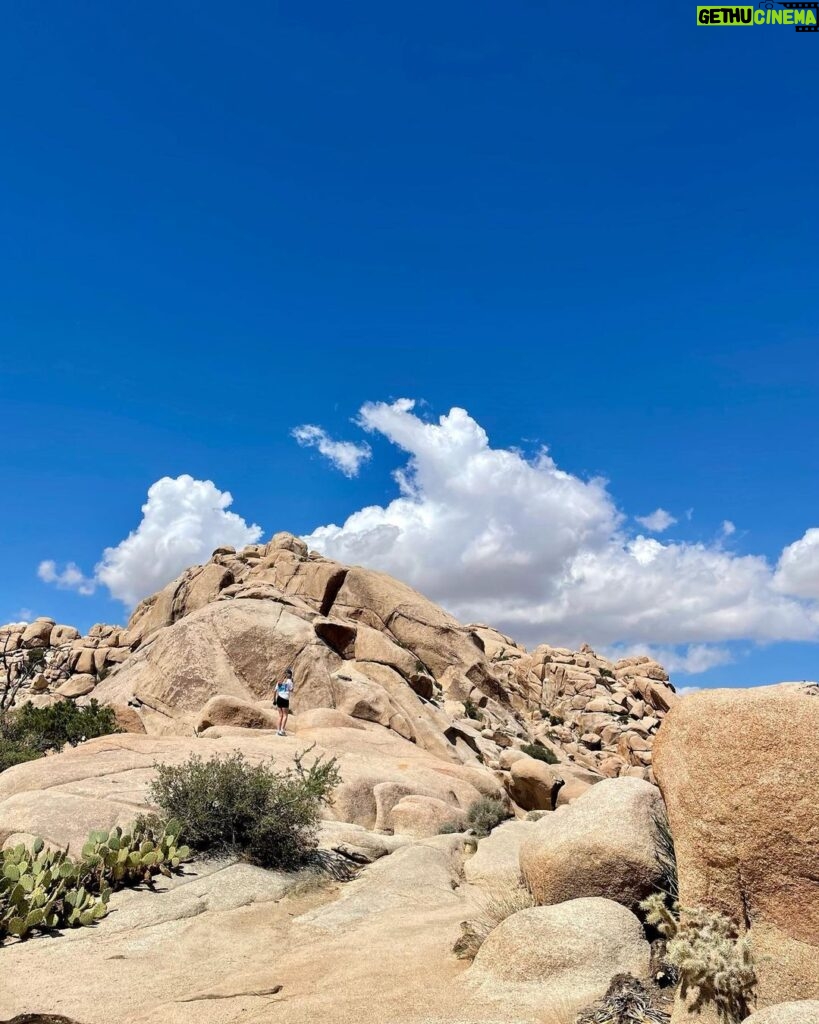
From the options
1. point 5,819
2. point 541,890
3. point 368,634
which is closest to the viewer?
point 541,890

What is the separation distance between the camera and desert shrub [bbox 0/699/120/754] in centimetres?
2792

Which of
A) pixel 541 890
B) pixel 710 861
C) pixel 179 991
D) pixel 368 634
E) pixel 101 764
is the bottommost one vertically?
→ pixel 179 991

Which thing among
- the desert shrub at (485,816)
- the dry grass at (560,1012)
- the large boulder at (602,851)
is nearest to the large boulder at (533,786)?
the desert shrub at (485,816)

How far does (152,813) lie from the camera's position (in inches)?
524

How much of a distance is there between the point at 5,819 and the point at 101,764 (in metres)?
4.30

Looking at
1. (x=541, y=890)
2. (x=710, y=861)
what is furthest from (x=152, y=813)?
(x=710, y=861)

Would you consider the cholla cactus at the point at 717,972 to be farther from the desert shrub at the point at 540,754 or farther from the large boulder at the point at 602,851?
the desert shrub at the point at 540,754

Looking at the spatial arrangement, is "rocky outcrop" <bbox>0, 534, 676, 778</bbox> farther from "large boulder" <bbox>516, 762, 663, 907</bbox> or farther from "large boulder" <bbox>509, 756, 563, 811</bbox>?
"large boulder" <bbox>516, 762, 663, 907</bbox>

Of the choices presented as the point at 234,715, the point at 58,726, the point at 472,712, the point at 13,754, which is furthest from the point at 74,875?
the point at 472,712

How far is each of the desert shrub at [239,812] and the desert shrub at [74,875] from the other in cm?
80

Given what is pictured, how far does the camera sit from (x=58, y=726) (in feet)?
95.8

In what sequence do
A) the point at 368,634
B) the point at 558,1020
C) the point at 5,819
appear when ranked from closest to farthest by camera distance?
the point at 558,1020 → the point at 5,819 → the point at 368,634

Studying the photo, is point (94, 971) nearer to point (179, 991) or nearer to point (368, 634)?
point (179, 991)

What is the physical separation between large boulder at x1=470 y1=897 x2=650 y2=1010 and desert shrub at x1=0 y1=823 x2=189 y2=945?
219 inches
